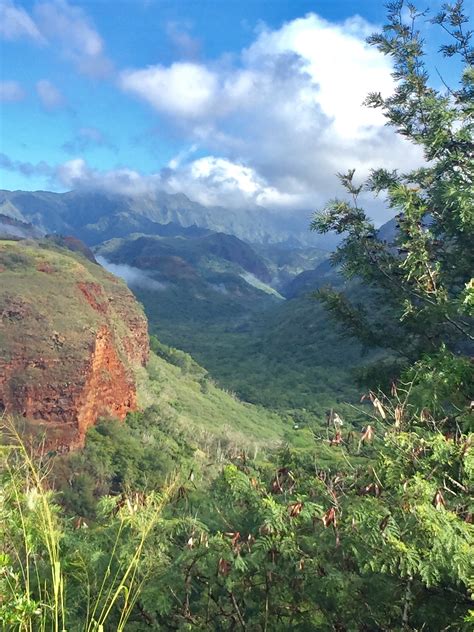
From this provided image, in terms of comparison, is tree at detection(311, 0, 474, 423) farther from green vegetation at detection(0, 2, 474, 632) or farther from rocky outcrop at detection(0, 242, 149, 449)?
rocky outcrop at detection(0, 242, 149, 449)

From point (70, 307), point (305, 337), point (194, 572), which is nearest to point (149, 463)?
point (70, 307)

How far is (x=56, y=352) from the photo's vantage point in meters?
57.1

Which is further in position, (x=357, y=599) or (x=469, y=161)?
(x=469, y=161)

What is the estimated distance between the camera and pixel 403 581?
4609 millimetres

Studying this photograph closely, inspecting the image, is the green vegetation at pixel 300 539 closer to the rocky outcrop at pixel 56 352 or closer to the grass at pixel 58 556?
the grass at pixel 58 556

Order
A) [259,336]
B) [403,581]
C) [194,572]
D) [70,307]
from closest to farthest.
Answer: [403,581], [194,572], [70,307], [259,336]

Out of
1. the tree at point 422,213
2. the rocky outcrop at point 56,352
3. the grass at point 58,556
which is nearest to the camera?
the grass at point 58,556

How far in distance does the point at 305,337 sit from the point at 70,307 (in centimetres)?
10899

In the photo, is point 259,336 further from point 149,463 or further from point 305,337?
point 149,463

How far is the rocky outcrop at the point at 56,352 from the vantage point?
2103 inches

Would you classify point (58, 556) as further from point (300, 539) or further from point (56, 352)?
point (56, 352)

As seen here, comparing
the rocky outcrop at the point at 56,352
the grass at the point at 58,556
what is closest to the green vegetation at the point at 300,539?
the grass at the point at 58,556

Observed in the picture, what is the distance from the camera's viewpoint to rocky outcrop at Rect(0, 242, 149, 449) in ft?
175

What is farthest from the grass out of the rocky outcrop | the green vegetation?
the rocky outcrop
